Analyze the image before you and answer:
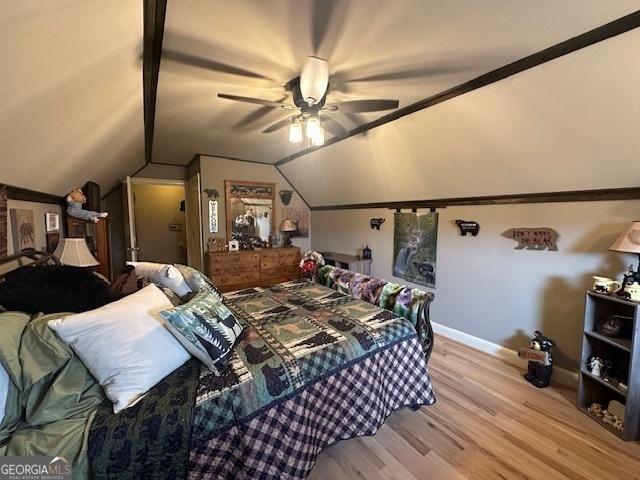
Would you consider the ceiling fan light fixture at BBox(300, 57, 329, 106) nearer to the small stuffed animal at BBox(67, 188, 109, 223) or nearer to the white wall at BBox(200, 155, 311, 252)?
the small stuffed animal at BBox(67, 188, 109, 223)

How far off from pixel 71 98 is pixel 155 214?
520 centimetres

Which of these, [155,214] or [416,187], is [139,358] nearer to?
[416,187]

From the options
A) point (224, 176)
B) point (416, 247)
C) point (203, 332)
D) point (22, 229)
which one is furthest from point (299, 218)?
point (203, 332)

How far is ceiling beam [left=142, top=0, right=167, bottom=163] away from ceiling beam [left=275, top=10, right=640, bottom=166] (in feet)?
6.46

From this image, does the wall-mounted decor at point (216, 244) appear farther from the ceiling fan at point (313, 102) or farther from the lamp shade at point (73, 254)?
the ceiling fan at point (313, 102)

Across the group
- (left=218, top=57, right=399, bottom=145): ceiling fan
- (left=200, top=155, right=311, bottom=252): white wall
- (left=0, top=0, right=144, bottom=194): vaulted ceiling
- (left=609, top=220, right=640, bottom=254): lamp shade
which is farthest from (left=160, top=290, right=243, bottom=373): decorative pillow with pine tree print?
(left=200, top=155, right=311, bottom=252): white wall

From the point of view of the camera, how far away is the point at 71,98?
1.43 metres

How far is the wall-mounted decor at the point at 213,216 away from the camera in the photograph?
14.3ft

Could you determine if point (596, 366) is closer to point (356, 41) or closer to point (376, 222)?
point (376, 222)

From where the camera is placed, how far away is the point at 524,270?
2551 mm

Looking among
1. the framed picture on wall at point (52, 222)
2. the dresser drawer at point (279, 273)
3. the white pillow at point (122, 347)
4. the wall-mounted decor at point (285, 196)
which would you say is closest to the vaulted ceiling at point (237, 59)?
the framed picture on wall at point (52, 222)

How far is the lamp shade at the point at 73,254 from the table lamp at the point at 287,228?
3217 mm

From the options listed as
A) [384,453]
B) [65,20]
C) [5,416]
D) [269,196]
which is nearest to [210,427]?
[5,416]

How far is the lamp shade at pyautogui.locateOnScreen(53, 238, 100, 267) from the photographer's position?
74.0 inches
